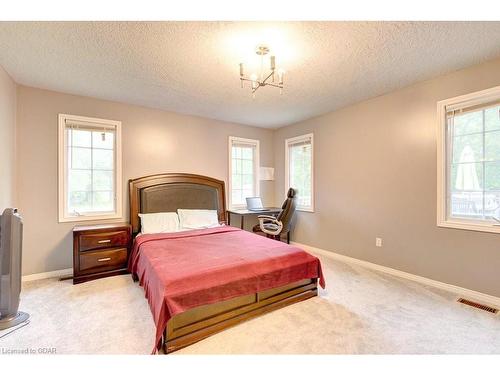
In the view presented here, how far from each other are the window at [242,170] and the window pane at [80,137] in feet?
7.57

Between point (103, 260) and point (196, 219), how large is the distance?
1.32 m

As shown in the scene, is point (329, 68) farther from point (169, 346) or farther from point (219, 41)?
point (169, 346)

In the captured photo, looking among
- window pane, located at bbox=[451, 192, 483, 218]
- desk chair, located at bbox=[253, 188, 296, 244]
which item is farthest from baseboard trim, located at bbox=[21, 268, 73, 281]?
window pane, located at bbox=[451, 192, 483, 218]

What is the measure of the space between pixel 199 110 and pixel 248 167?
1579 millimetres

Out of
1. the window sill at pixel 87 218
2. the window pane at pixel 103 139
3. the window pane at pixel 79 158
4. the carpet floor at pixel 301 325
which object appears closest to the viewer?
the carpet floor at pixel 301 325

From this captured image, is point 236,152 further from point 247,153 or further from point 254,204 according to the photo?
point 254,204

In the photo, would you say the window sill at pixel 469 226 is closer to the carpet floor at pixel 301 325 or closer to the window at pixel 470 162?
the window at pixel 470 162

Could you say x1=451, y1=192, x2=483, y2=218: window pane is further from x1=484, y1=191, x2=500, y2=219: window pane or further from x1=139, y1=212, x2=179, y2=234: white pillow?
x1=139, y1=212, x2=179, y2=234: white pillow

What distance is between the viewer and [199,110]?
3.85 metres

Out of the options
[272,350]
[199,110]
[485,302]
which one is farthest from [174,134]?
[485,302]

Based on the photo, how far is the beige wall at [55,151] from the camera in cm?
292

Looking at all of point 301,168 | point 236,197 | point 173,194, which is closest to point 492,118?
point 301,168

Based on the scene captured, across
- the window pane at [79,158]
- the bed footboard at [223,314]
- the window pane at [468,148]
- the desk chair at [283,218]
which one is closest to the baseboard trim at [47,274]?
the window pane at [79,158]

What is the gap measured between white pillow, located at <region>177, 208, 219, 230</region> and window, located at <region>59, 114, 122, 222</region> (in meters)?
0.94
